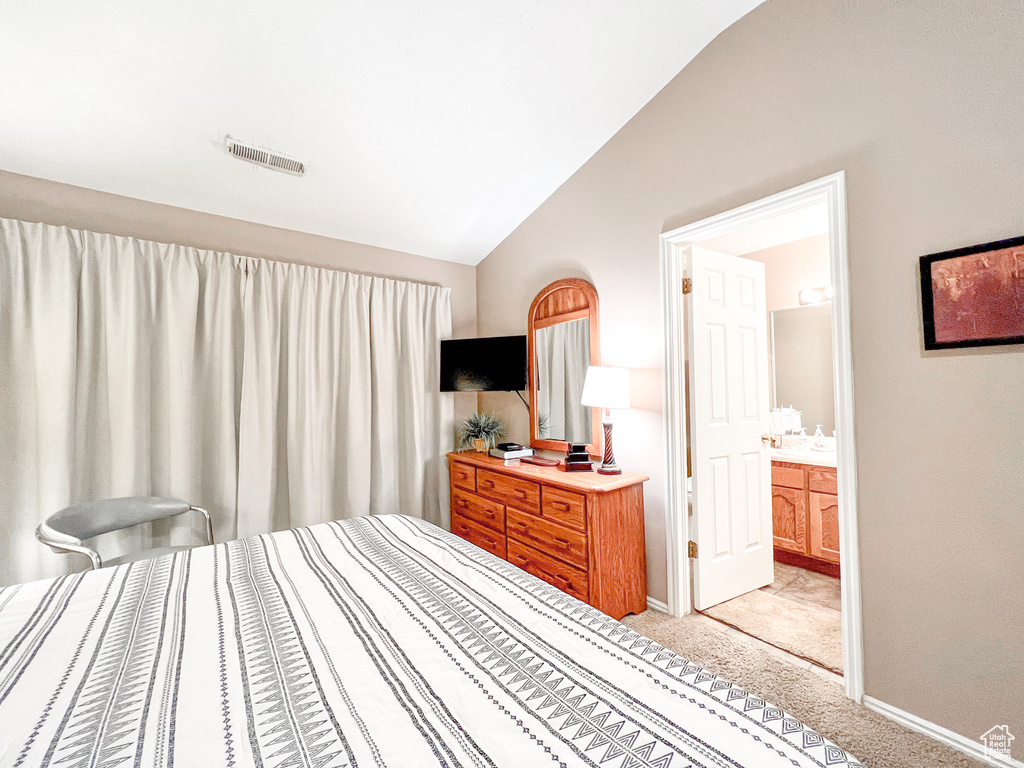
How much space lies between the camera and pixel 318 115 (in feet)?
7.39

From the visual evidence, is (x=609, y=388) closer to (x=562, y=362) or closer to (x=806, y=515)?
(x=562, y=362)

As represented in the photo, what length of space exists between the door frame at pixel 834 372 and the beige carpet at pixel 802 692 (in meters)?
0.11

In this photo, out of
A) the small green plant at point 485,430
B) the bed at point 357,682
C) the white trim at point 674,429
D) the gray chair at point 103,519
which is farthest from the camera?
the small green plant at point 485,430

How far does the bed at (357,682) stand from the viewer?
73 cm

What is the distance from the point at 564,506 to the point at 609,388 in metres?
0.73

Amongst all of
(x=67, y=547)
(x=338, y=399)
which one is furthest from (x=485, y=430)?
(x=67, y=547)

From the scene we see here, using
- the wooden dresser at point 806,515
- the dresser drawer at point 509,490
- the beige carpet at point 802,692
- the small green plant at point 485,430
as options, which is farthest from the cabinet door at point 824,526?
the small green plant at point 485,430

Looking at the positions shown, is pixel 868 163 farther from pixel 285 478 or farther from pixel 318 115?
pixel 285 478

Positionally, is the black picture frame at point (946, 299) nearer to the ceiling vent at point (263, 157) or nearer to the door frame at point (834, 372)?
the door frame at point (834, 372)

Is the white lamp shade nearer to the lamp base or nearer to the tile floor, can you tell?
the lamp base

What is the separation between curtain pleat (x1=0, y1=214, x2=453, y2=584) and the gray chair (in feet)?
0.50

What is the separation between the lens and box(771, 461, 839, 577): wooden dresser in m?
2.95

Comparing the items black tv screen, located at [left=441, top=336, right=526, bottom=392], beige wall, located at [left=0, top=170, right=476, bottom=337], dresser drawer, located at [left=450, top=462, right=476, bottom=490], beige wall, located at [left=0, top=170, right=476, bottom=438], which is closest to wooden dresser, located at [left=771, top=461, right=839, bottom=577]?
black tv screen, located at [left=441, top=336, right=526, bottom=392]

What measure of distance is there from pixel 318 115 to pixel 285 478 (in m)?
2.27
